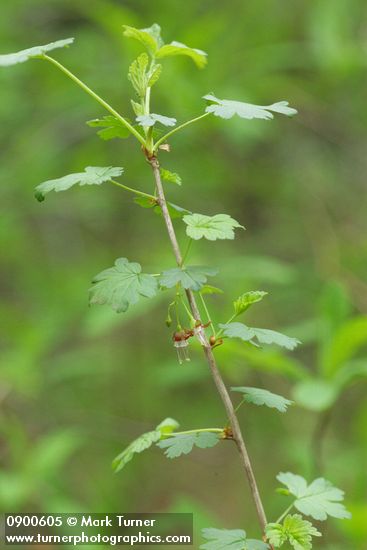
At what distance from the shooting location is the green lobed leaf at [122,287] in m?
0.89

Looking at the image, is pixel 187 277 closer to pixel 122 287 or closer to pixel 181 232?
pixel 122 287

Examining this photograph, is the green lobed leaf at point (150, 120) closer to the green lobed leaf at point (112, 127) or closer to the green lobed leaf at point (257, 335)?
the green lobed leaf at point (112, 127)

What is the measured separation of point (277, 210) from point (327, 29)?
0.97 meters

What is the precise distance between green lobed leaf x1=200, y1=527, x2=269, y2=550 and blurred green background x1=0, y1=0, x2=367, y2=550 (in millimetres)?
1218

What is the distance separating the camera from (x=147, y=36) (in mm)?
1002

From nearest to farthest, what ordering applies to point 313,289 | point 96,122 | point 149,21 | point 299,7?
point 96,122
point 313,289
point 149,21
point 299,7

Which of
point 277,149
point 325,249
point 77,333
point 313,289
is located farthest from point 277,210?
point 77,333

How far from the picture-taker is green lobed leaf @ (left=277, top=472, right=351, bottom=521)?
3.32 ft

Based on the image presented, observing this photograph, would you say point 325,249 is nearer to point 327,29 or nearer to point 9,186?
point 327,29

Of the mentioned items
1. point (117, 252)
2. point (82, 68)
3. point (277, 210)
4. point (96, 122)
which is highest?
point (96, 122)

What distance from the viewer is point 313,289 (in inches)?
105

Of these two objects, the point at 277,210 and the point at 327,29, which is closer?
the point at 327,29

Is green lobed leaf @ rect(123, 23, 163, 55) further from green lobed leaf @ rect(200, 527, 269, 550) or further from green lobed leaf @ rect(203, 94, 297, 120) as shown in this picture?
green lobed leaf @ rect(200, 527, 269, 550)

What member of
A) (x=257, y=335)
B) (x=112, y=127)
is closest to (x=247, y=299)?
(x=257, y=335)
